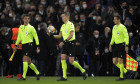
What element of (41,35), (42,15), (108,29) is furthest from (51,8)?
(108,29)

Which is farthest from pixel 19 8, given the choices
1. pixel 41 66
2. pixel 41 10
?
pixel 41 66

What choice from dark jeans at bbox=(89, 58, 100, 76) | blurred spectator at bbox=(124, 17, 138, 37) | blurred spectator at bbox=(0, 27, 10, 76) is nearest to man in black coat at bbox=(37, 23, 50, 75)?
blurred spectator at bbox=(0, 27, 10, 76)

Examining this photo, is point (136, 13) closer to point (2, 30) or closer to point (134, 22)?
point (134, 22)

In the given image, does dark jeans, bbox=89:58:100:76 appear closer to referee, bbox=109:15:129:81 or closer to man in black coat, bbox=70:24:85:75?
man in black coat, bbox=70:24:85:75

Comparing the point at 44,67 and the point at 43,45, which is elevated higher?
the point at 43,45

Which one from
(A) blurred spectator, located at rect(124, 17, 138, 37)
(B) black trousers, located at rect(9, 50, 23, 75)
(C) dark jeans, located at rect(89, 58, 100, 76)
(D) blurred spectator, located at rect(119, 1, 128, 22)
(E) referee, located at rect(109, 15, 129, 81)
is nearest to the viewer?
(E) referee, located at rect(109, 15, 129, 81)

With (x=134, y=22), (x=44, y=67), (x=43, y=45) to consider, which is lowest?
(x=44, y=67)

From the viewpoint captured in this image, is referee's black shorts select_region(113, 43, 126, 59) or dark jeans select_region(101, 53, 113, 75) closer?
referee's black shorts select_region(113, 43, 126, 59)

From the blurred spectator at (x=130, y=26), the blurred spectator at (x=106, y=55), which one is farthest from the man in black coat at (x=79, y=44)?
the blurred spectator at (x=130, y=26)

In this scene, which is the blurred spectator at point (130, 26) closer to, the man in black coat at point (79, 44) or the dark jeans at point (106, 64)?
the dark jeans at point (106, 64)

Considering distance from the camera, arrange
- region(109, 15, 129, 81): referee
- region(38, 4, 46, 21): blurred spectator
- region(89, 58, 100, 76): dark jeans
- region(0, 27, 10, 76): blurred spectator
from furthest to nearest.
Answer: region(38, 4, 46, 21): blurred spectator < region(89, 58, 100, 76): dark jeans < region(0, 27, 10, 76): blurred spectator < region(109, 15, 129, 81): referee

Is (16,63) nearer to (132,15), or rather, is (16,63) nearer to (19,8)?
(19,8)

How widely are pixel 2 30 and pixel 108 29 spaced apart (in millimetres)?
5182

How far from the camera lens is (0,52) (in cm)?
1641
